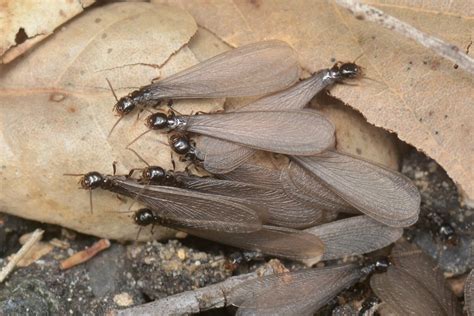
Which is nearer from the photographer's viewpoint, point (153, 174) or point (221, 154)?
point (153, 174)

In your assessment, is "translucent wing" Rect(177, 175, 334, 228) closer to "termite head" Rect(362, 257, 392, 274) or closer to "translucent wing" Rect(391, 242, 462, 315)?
"termite head" Rect(362, 257, 392, 274)

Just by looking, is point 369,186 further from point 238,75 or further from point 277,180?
point 238,75

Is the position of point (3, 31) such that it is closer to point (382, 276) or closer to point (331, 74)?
point (331, 74)

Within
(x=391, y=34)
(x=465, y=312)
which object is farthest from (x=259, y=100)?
(x=465, y=312)

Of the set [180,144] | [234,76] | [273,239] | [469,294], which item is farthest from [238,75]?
[469,294]

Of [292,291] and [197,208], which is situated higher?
[197,208]

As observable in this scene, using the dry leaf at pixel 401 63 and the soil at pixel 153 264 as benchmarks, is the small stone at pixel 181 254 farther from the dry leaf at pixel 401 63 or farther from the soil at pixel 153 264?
the dry leaf at pixel 401 63

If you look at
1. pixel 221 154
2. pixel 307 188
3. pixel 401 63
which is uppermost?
pixel 401 63

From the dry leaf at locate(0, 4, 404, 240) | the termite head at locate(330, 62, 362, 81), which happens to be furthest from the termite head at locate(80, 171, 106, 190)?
the termite head at locate(330, 62, 362, 81)
